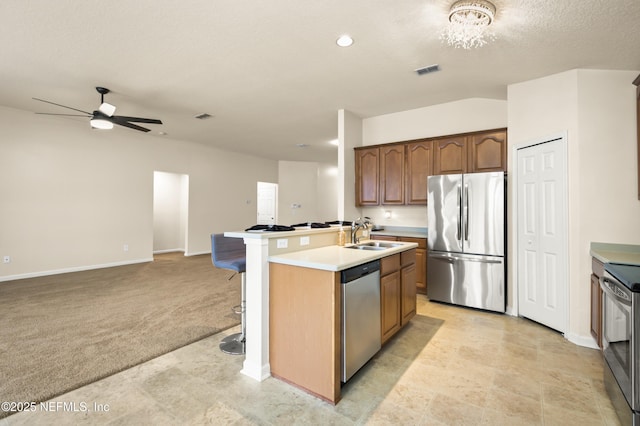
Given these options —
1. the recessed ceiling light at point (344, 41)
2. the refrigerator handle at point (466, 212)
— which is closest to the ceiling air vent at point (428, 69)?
the recessed ceiling light at point (344, 41)

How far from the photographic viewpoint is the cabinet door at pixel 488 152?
369cm

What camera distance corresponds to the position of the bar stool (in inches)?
98.2

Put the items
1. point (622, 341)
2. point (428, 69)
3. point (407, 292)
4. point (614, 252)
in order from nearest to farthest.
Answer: point (622, 341) < point (614, 252) < point (407, 292) < point (428, 69)

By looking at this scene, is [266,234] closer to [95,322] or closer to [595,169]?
[95,322]

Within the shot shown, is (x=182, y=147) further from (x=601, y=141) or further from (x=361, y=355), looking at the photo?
(x=601, y=141)

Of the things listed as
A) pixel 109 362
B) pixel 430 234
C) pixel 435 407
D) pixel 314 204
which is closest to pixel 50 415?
pixel 109 362

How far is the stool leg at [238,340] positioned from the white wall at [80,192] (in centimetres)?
449

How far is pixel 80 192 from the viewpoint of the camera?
5.52m

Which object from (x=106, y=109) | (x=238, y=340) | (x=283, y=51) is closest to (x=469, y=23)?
(x=283, y=51)

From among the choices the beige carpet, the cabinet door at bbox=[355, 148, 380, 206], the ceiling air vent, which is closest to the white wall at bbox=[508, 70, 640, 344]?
the ceiling air vent

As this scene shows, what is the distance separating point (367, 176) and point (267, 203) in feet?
18.2

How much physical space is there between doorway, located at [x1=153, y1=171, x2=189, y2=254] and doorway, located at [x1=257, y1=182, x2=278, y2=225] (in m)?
2.38

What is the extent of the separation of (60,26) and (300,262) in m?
2.84

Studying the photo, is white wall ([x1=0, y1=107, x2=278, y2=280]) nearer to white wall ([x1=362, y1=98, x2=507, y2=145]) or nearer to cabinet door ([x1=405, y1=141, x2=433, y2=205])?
white wall ([x1=362, y1=98, x2=507, y2=145])
